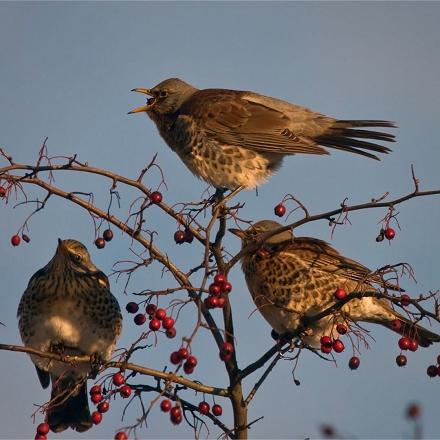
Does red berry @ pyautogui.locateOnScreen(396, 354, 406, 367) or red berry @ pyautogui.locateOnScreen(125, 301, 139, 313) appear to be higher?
red berry @ pyautogui.locateOnScreen(125, 301, 139, 313)

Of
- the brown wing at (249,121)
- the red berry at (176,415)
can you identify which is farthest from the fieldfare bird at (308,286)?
the red berry at (176,415)

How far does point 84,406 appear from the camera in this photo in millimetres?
5902

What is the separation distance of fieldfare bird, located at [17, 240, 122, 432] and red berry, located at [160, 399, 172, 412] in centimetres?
177

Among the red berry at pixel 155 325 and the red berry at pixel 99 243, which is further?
the red berry at pixel 99 243

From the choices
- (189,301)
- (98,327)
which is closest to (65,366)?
(98,327)

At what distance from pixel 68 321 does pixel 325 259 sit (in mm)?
1848

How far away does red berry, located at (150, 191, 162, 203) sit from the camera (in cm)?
410

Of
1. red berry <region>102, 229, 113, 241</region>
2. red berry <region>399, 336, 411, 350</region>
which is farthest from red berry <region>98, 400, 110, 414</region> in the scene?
red berry <region>399, 336, 411, 350</region>

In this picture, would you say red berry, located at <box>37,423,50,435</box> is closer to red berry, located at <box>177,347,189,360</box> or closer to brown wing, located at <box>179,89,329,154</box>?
red berry, located at <box>177,347,189,360</box>

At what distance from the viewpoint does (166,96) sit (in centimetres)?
738

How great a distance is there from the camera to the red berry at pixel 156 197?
13.4 ft

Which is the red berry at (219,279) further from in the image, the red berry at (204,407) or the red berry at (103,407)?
the red berry at (103,407)

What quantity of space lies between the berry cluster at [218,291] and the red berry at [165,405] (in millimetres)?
467

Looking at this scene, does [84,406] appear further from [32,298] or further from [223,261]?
[223,261]
